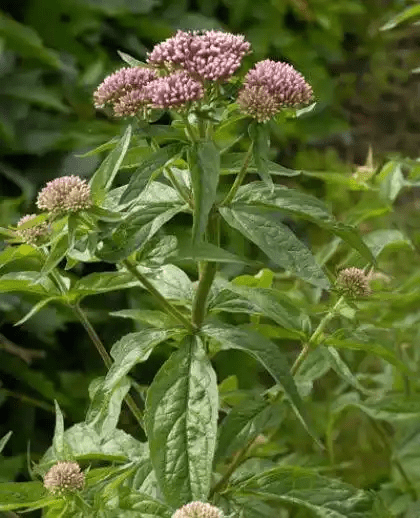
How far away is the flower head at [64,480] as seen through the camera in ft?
3.02

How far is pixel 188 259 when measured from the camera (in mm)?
850

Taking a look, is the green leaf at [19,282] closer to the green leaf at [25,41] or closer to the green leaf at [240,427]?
the green leaf at [240,427]

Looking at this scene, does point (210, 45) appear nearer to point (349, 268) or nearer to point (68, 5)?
point (349, 268)

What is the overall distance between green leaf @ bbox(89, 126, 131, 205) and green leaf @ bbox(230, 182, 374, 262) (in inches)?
4.7

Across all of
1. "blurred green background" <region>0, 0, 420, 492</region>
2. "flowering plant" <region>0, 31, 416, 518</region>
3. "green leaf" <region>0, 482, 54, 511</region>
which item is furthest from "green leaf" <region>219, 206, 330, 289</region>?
"blurred green background" <region>0, 0, 420, 492</region>

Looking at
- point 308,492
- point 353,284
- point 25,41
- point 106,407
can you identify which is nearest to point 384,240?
point 353,284

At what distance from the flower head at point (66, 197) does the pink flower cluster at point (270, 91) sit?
0.49ft

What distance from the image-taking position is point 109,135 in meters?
2.03

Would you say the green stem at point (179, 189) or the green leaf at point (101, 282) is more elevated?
the green stem at point (179, 189)

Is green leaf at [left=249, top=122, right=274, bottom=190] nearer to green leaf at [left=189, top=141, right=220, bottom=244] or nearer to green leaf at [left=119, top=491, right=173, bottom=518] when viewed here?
green leaf at [left=189, top=141, right=220, bottom=244]

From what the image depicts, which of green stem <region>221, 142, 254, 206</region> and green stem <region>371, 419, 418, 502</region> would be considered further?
green stem <region>371, 419, 418, 502</region>

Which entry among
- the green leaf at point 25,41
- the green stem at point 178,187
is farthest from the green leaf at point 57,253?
the green leaf at point 25,41

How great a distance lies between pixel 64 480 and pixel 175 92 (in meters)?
0.38

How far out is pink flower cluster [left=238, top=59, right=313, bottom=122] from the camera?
0.81 metres
